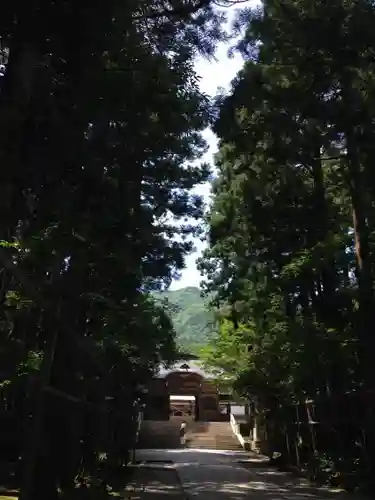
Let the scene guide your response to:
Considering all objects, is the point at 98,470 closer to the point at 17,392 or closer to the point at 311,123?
the point at 17,392

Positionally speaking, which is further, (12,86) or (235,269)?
(235,269)

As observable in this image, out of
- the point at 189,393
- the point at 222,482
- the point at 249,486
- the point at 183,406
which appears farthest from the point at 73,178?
the point at 183,406

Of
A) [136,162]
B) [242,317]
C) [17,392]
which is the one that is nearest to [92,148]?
[136,162]

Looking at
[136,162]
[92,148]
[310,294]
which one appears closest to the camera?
[92,148]

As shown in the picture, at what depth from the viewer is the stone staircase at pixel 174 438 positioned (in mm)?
23825

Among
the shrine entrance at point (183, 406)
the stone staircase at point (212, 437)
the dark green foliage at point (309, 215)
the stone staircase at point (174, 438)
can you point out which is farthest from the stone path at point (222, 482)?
the shrine entrance at point (183, 406)

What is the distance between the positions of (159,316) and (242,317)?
13.0 feet

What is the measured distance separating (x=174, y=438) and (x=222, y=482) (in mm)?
11916

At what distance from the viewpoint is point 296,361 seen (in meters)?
9.73

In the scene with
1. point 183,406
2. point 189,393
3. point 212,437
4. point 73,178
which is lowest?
point 212,437

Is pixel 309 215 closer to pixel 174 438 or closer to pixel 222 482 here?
pixel 222 482

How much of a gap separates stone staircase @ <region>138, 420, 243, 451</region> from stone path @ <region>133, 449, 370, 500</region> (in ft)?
19.9

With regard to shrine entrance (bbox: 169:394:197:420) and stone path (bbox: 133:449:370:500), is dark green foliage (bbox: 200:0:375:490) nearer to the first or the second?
stone path (bbox: 133:449:370:500)

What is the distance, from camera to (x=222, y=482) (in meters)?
12.3
